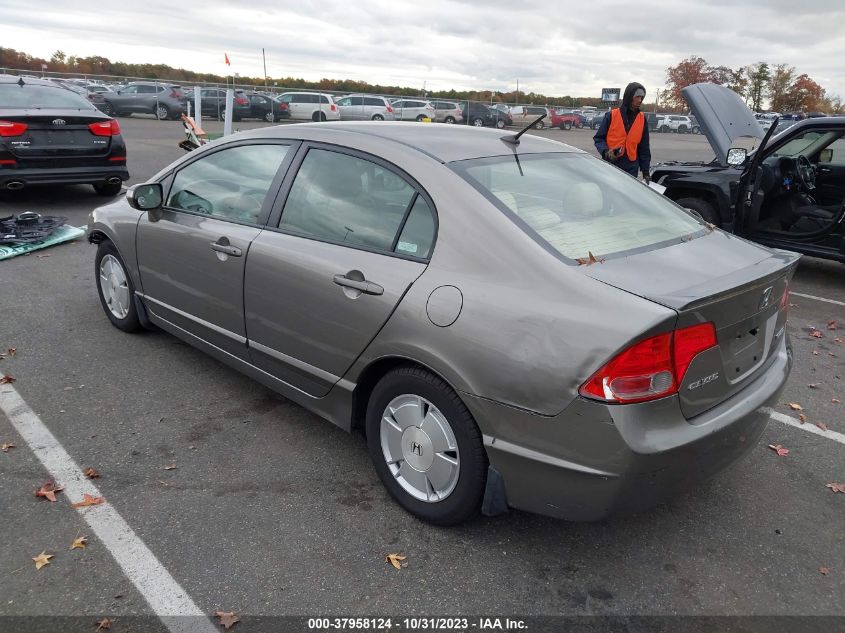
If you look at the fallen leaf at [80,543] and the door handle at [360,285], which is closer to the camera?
the fallen leaf at [80,543]

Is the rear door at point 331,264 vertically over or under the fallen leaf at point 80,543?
over

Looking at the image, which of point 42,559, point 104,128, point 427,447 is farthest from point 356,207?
point 104,128

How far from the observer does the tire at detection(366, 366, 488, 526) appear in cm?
253

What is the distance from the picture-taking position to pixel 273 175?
3455 mm

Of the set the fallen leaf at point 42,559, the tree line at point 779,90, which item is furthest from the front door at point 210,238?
the tree line at point 779,90

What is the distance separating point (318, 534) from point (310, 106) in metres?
30.8

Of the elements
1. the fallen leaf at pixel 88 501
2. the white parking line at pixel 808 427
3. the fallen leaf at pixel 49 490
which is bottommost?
the fallen leaf at pixel 49 490

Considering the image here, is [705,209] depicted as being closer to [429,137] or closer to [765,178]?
[765,178]

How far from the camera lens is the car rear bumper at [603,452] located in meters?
2.20

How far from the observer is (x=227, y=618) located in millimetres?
2301

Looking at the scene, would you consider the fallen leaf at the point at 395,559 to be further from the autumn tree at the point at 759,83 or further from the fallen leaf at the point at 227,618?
the autumn tree at the point at 759,83

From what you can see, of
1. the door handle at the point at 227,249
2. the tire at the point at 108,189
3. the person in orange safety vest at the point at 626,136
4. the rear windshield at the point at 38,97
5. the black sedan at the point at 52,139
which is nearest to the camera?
the door handle at the point at 227,249

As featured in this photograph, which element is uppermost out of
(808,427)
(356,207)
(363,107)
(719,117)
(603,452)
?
(719,117)

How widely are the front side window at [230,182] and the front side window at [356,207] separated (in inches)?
10.8
